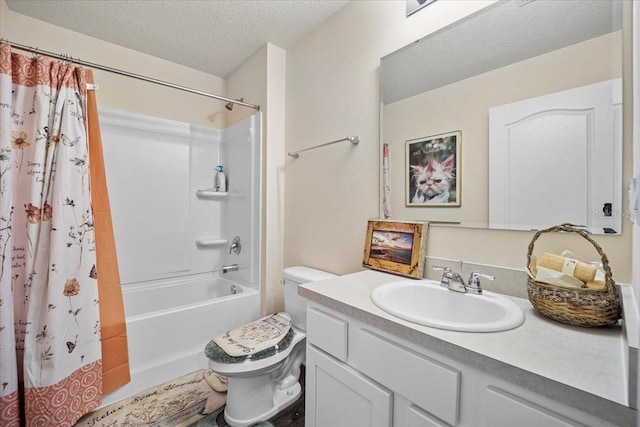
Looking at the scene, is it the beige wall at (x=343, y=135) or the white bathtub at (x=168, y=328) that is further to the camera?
the white bathtub at (x=168, y=328)

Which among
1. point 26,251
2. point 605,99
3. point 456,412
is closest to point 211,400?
point 26,251

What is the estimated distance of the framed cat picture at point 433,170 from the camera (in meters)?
1.17

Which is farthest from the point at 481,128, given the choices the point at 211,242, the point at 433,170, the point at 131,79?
the point at 131,79

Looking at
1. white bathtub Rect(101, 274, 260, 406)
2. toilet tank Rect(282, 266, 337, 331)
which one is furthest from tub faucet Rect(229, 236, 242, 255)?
toilet tank Rect(282, 266, 337, 331)

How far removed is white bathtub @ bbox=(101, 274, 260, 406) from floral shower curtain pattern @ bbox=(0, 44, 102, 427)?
21cm

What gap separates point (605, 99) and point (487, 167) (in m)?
0.36

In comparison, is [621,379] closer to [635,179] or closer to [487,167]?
[635,179]

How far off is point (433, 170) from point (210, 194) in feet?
6.51

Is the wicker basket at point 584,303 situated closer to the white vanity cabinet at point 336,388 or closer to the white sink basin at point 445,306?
the white sink basin at point 445,306

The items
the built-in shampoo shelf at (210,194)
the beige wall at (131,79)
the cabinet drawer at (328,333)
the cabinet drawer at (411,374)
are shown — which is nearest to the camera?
the cabinet drawer at (411,374)

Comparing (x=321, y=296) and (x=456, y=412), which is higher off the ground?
(x=321, y=296)

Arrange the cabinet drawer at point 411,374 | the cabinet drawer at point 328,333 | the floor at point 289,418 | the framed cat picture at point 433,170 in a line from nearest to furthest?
the cabinet drawer at point 411,374 < the cabinet drawer at point 328,333 < the framed cat picture at point 433,170 < the floor at point 289,418

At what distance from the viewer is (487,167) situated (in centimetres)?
107

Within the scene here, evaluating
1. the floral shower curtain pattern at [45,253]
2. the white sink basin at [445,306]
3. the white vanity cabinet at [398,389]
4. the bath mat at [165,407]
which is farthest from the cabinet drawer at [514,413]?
the floral shower curtain pattern at [45,253]
